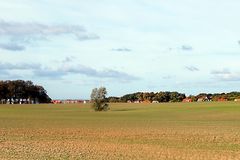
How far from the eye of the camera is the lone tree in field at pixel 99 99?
107 metres

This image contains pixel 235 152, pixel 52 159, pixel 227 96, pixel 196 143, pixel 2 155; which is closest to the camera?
pixel 52 159

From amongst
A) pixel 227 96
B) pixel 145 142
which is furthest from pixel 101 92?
pixel 227 96

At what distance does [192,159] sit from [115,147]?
23.1 ft

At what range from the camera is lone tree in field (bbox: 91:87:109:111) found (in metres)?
107

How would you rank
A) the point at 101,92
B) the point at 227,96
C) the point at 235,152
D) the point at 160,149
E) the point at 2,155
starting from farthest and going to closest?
the point at 227,96
the point at 101,92
the point at 160,149
the point at 235,152
the point at 2,155

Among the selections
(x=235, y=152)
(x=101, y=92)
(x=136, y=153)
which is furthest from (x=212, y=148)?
(x=101, y=92)

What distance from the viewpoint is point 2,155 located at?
76.2 ft

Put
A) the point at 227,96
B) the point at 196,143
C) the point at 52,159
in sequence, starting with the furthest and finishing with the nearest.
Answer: the point at 227,96 → the point at 196,143 → the point at 52,159

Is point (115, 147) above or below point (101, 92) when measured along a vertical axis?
below

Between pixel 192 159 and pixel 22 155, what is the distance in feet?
25.9

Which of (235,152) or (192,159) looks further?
(235,152)

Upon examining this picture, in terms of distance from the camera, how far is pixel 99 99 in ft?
362

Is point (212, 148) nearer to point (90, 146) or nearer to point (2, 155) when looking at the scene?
point (90, 146)

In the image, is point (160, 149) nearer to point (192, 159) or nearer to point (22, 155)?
point (192, 159)
